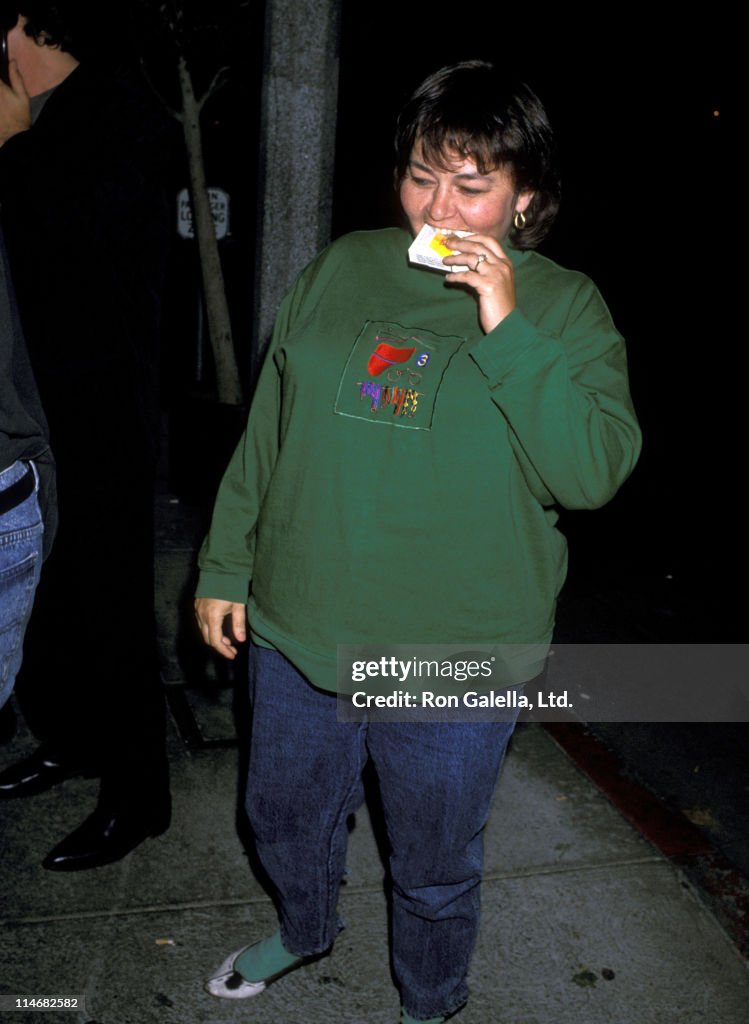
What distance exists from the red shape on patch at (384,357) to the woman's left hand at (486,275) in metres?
0.15

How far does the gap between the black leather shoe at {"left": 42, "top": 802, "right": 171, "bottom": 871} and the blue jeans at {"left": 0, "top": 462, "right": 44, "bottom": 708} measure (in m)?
1.35

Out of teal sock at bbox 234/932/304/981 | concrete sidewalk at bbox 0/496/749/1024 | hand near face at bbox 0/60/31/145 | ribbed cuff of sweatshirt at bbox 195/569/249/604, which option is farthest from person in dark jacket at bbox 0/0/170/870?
teal sock at bbox 234/932/304/981

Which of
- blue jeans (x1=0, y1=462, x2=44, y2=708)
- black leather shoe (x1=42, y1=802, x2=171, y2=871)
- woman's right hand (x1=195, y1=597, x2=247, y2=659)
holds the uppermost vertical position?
blue jeans (x1=0, y1=462, x2=44, y2=708)

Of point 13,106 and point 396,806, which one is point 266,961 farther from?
point 13,106

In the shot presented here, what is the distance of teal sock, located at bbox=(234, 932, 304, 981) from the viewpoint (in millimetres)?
2377

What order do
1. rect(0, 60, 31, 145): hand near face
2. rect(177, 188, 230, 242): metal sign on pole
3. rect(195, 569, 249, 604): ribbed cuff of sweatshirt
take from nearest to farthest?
rect(0, 60, 31, 145): hand near face, rect(195, 569, 249, 604): ribbed cuff of sweatshirt, rect(177, 188, 230, 242): metal sign on pole

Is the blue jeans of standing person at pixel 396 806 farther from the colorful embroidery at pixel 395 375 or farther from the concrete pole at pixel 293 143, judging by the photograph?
the concrete pole at pixel 293 143

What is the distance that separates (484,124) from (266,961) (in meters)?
2.03

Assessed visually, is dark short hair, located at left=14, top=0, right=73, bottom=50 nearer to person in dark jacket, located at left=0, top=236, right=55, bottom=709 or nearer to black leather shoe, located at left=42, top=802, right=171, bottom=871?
person in dark jacket, located at left=0, top=236, right=55, bottom=709

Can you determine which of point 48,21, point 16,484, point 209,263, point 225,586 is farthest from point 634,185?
point 16,484

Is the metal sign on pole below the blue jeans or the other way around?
below

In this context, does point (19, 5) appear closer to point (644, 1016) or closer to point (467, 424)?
point (467, 424)

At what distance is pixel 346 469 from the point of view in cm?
177

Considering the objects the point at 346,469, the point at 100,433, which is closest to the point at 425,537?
the point at 346,469
